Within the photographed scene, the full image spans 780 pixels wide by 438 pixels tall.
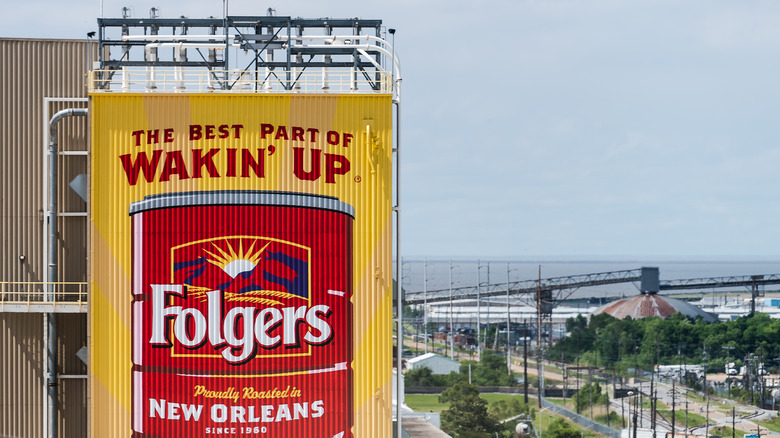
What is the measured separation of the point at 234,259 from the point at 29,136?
8.33 metres

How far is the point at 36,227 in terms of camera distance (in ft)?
92.2

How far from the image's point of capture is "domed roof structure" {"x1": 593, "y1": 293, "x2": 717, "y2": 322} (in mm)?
145250

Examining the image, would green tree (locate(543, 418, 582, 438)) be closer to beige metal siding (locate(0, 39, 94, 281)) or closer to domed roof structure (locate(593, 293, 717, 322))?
beige metal siding (locate(0, 39, 94, 281))

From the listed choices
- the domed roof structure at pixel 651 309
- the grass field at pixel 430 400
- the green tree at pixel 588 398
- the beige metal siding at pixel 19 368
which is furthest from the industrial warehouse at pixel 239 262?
the domed roof structure at pixel 651 309

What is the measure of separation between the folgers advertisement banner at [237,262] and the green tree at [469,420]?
60711 millimetres

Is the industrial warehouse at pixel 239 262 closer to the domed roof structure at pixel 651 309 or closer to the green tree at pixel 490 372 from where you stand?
the green tree at pixel 490 372

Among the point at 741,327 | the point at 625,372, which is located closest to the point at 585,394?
the point at 625,372

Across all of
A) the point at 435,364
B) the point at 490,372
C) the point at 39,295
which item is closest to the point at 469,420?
the point at 490,372

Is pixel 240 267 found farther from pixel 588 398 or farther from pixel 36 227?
pixel 588 398

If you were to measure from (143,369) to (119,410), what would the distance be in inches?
56.5

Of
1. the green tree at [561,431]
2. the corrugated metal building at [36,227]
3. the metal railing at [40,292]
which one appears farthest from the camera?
the green tree at [561,431]

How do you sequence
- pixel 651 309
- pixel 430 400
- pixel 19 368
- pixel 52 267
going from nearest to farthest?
1. pixel 52 267
2. pixel 19 368
3. pixel 430 400
4. pixel 651 309

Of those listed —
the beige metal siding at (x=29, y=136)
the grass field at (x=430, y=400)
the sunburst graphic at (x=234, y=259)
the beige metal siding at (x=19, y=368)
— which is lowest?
the grass field at (x=430, y=400)

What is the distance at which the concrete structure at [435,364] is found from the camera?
4545 inches
